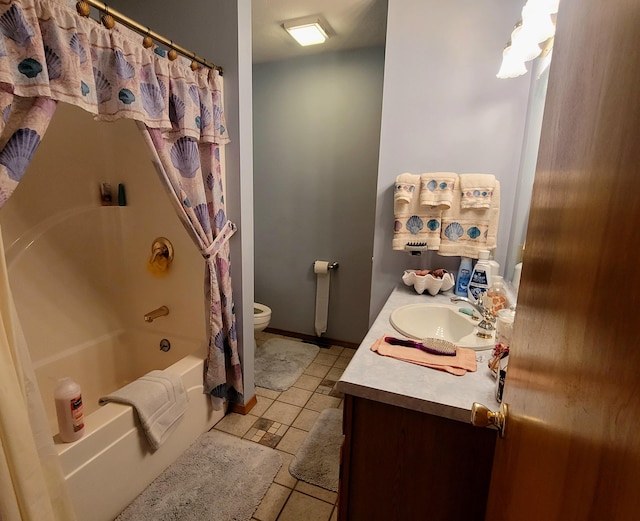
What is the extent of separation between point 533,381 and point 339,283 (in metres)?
2.32

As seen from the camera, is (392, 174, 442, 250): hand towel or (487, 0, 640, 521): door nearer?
(487, 0, 640, 521): door

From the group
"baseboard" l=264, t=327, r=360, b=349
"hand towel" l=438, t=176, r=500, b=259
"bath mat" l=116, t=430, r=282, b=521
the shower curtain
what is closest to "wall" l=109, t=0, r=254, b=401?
the shower curtain

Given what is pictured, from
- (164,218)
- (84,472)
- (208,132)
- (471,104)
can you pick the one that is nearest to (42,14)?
(208,132)

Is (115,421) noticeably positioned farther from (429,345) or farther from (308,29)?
(308,29)

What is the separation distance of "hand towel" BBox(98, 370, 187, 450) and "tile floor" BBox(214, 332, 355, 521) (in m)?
0.46

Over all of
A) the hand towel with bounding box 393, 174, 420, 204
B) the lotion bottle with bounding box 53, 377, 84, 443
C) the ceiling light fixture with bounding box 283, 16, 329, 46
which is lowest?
the lotion bottle with bounding box 53, 377, 84, 443

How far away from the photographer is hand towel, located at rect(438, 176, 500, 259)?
66.5 inches

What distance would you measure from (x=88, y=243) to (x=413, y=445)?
2139 millimetres

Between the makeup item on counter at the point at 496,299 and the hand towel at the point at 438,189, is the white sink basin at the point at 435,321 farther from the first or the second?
the hand towel at the point at 438,189

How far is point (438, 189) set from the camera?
5.67ft

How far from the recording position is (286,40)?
7.85 ft

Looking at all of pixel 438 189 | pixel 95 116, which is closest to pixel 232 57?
pixel 95 116

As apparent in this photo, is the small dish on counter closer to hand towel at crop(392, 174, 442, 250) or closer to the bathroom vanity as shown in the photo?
hand towel at crop(392, 174, 442, 250)

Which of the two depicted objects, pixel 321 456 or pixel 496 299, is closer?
pixel 496 299
